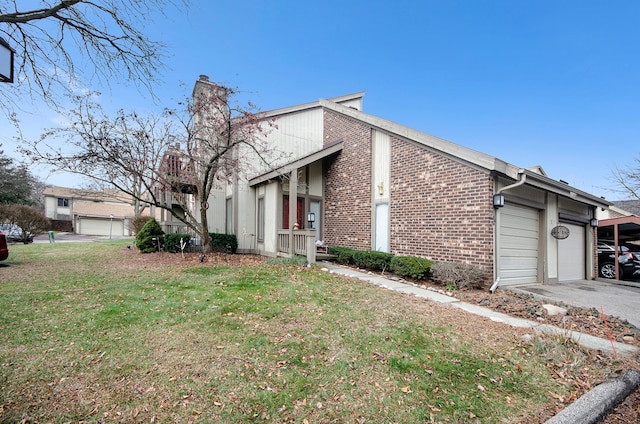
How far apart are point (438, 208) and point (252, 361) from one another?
22.0 ft

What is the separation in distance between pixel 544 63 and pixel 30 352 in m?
17.3

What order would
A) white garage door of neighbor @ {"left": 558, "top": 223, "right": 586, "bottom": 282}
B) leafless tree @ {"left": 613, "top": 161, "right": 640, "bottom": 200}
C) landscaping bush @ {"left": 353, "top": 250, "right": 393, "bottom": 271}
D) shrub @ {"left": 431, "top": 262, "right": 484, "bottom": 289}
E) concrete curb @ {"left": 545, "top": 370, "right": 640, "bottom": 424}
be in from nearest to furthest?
1. concrete curb @ {"left": 545, "top": 370, "right": 640, "bottom": 424}
2. shrub @ {"left": 431, "top": 262, "right": 484, "bottom": 289}
3. landscaping bush @ {"left": 353, "top": 250, "right": 393, "bottom": 271}
4. white garage door of neighbor @ {"left": 558, "top": 223, "right": 586, "bottom": 282}
5. leafless tree @ {"left": 613, "top": 161, "right": 640, "bottom": 200}

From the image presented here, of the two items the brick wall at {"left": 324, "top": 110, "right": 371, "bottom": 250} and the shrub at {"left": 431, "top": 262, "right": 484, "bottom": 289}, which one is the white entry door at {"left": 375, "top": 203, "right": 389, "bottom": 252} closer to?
the brick wall at {"left": 324, "top": 110, "right": 371, "bottom": 250}

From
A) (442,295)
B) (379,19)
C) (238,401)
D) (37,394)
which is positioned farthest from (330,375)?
(379,19)

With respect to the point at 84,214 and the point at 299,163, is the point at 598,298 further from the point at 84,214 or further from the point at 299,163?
the point at 84,214

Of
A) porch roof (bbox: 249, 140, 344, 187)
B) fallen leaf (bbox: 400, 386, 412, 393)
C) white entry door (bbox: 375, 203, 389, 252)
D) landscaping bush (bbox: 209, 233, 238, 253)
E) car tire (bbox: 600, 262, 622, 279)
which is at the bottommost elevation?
car tire (bbox: 600, 262, 622, 279)

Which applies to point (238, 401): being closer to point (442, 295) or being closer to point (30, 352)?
point (30, 352)

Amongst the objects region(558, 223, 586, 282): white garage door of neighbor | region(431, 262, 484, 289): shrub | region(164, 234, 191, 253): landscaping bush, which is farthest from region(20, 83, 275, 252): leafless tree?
region(558, 223, 586, 282): white garage door of neighbor

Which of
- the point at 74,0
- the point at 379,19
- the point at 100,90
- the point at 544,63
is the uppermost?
the point at 379,19

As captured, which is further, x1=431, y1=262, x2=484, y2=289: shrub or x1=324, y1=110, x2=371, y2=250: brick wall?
x1=324, y1=110, x2=371, y2=250: brick wall

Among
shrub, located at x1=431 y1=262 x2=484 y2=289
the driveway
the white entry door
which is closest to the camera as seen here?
the driveway

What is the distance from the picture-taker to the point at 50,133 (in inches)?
336

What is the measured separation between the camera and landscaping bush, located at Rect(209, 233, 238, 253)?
1227 cm

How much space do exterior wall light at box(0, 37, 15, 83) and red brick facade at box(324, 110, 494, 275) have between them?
8.23 meters
